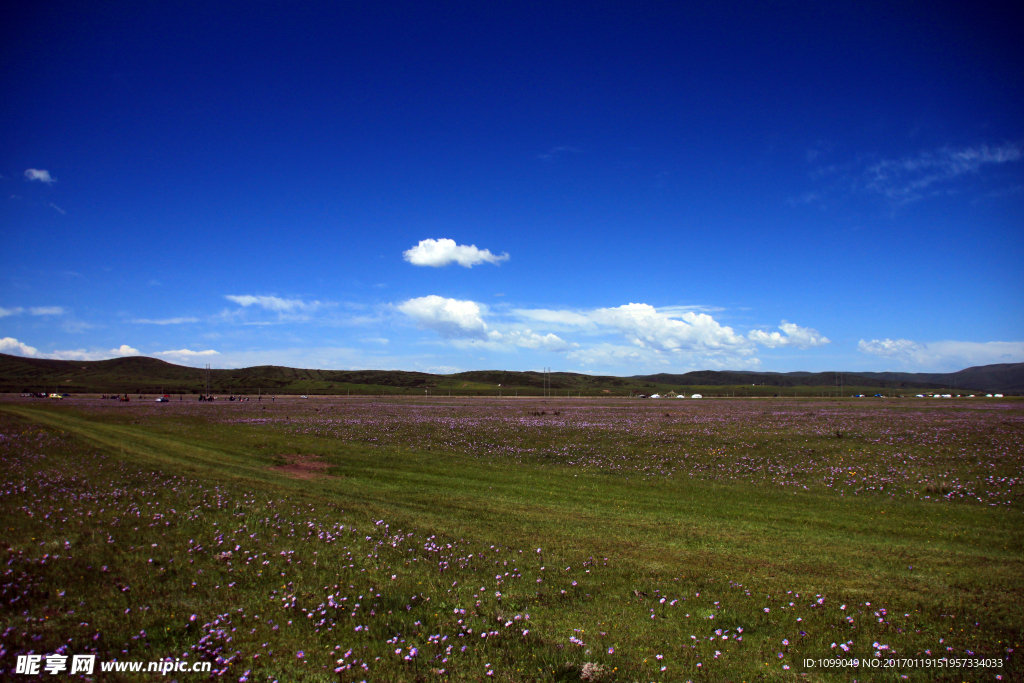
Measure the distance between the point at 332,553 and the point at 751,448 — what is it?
26.9 metres

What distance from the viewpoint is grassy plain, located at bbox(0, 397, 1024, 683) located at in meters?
6.60

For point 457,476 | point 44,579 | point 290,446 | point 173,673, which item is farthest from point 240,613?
point 290,446

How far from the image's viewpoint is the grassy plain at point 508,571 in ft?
21.6

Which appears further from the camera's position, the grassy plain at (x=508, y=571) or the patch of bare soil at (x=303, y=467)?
the patch of bare soil at (x=303, y=467)

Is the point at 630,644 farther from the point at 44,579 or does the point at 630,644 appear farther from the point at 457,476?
the point at 457,476

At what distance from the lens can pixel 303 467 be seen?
2495 centimetres

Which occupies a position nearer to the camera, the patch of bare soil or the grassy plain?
the grassy plain

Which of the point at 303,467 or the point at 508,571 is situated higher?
the point at 508,571

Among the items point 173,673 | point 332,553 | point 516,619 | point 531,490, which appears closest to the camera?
point 173,673

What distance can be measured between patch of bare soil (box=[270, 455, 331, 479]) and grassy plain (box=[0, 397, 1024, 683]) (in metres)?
1.79

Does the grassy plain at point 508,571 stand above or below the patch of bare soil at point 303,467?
above

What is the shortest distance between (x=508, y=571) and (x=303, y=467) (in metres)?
18.9

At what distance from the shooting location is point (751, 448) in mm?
29094

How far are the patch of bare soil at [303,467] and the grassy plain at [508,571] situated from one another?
1.79 metres
